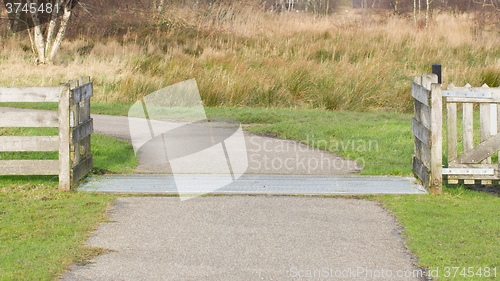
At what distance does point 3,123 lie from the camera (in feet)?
24.1

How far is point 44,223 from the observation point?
5.81 m

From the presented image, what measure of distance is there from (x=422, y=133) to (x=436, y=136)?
16.8 inches

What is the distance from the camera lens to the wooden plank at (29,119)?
7.35 metres

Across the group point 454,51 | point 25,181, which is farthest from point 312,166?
point 454,51

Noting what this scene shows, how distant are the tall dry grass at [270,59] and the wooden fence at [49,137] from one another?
897cm

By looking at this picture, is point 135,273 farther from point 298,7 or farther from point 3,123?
point 298,7

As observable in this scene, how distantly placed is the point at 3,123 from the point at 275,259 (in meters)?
4.30

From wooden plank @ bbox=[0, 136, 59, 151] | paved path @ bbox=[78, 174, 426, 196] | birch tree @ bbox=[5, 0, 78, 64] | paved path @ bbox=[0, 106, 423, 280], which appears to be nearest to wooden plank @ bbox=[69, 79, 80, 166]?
wooden plank @ bbox=[0, 136, 59, 151]

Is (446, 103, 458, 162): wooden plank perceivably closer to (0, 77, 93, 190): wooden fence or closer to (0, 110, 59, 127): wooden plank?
(0, 77, 93, 190): wooden fence

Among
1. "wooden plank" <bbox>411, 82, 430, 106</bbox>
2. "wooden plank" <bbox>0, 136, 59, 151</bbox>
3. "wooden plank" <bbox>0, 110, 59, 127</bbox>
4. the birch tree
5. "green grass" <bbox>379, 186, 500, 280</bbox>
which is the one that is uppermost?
the birch tree

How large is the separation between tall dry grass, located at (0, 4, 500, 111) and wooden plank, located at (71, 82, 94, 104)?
830 centimetres

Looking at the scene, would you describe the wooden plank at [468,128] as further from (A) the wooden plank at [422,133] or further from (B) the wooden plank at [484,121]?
(A) the wooden plank at [422,133]

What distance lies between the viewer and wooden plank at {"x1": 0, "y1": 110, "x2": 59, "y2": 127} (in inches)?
289

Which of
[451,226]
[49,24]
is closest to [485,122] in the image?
[451,226]
